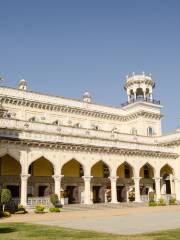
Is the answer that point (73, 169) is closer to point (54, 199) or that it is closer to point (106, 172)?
point (106, 172)

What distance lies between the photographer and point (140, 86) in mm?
54875

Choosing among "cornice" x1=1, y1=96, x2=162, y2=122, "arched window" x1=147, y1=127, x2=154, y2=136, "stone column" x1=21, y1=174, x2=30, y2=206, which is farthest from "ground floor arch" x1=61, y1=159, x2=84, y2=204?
"arched window" x1=147, y1=127, x2=154, y2=136

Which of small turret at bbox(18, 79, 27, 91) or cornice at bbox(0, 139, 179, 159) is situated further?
small turret at bbox(18, 79, 27, 91)

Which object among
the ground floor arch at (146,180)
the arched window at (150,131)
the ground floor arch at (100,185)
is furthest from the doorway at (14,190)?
the arched window at (150,131)

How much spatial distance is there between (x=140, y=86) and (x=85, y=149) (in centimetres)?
2028

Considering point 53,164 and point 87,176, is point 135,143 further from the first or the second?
point 53,164

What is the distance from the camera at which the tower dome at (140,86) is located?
54562 millimetres

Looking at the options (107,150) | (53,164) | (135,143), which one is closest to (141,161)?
(135,143)

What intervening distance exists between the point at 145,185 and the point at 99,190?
23.8 ft

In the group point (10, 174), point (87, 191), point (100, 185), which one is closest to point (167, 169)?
point (100, 185)

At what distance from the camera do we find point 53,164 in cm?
3581

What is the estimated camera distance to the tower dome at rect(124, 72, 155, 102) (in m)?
54.6

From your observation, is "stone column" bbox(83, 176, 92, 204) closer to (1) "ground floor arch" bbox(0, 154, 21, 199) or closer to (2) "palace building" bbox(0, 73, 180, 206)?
(2) "palace building" bbox(0, 73, 180, 206)

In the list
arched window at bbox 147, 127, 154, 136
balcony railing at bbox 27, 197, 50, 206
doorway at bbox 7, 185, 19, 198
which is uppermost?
arched window at bbox 147, 127, 154, 136
